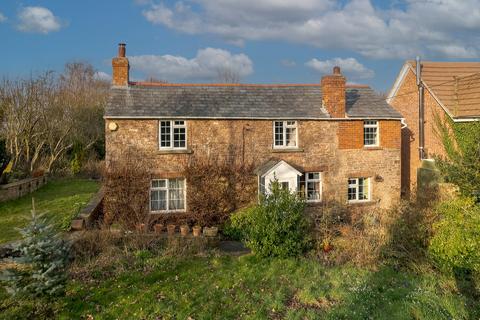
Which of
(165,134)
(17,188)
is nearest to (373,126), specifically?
(165,134)

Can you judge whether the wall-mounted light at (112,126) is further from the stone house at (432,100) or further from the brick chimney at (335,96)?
the stone house at (432,100)

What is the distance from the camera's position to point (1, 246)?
11.4 m

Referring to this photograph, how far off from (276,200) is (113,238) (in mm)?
5120

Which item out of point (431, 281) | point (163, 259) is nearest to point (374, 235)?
point (431, 281)

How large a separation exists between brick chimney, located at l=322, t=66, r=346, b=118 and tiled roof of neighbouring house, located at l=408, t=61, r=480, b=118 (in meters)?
6.78

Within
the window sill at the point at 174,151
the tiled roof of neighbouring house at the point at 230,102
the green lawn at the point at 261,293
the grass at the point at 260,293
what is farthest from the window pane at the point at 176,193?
the green lawn at the point at 261,293

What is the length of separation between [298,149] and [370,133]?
4.24 metres

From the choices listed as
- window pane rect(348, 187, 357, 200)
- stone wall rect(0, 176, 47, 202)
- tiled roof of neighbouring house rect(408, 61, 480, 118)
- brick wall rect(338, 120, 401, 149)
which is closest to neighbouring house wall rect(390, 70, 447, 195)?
tiled roof of neighbouring house rect(408, 61, 480, 118)

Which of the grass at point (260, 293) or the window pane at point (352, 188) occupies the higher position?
the window pane at point (352, 188)

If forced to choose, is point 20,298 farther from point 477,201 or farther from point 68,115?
point 68,115

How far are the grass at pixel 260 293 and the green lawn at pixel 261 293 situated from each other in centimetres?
2

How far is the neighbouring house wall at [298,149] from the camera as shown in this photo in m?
18.0

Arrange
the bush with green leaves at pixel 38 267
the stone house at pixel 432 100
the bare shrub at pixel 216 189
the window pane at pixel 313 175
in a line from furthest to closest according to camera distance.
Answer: the stone house at pixel 432 100 → the window pane at pixel 313 175 → the bare shrub at pixel 216 189 → the bush with green leaves at pixel 38 267

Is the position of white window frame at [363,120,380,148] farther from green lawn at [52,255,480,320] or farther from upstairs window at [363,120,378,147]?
green lawn at [52,255,480,320]
